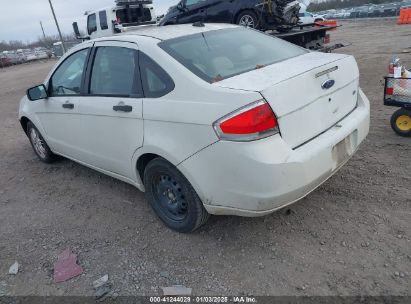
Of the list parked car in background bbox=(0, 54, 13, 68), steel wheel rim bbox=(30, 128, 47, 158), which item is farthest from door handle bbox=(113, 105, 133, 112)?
parked car in background bbox=(0, 54, 13, 68)

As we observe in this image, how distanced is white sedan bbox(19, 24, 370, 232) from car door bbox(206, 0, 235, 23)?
840 cm

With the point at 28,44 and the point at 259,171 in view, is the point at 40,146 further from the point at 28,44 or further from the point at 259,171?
the point at 28,44

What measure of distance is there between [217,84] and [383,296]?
182 cm

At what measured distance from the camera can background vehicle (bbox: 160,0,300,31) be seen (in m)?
11.1

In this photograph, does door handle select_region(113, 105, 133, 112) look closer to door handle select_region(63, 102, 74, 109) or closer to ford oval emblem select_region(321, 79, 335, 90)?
door handle select_region(63, 102, 74, 109)

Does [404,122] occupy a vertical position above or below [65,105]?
below

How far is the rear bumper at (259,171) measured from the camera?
8.46 feet

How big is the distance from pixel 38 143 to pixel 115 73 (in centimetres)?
251

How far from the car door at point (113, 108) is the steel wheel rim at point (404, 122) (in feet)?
11.1

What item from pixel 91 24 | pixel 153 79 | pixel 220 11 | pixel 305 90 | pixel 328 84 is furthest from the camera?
pixel 91 24

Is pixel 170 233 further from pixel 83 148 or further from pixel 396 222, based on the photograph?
pixel 396 222

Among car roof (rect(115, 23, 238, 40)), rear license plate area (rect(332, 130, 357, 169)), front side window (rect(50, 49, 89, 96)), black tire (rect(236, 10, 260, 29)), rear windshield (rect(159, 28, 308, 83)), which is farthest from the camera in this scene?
black tire (rect(236, 10, 260, 29))

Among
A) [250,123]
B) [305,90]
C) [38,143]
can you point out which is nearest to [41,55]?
[38,143]

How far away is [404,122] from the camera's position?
479 centimetres
